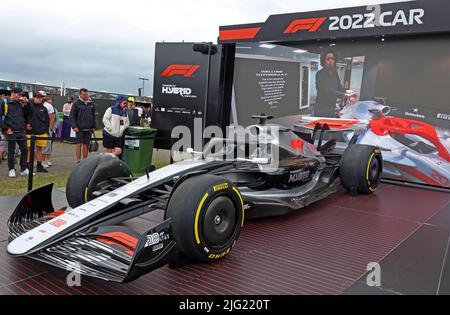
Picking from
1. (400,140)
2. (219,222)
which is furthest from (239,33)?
(219,222)

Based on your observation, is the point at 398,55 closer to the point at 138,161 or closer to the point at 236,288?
the point at 138,161

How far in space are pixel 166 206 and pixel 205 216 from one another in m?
0.32

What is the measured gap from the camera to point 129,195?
341 centimetres

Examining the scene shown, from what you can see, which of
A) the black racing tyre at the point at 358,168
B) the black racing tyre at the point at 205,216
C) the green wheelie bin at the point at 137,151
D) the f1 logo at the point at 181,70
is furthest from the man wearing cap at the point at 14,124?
the black racing tyre at the point at 358,168

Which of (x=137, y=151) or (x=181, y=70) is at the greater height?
(x=181, y=70)

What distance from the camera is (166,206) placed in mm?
3051

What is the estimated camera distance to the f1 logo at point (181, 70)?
28.8ft

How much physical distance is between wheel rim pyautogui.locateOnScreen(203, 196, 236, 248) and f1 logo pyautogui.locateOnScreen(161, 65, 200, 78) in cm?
599

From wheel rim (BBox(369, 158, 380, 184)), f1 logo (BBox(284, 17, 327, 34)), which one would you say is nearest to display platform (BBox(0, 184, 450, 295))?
wheel rim (BBox(369, 158, 380, 184))

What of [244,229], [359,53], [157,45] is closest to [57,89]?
[157,45]

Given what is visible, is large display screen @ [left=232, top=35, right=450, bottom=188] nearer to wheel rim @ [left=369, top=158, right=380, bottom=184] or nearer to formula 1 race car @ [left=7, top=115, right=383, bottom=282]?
wheel rim @ [left=369, top=158, right=380, bottom=184]

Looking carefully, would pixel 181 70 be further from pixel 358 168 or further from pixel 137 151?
pixel 358 168

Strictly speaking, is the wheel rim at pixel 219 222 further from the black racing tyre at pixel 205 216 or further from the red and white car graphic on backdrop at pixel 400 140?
the red and white car graphic on backdrop at pixel 400 140
